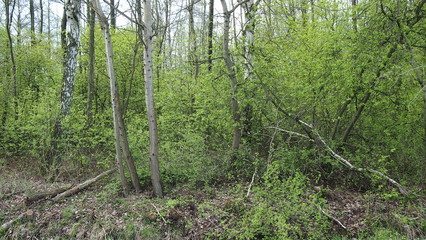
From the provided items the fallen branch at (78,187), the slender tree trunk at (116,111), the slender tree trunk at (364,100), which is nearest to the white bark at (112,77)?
the slender tree trunk at (116,111)

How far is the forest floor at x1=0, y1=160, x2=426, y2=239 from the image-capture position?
4.74 meters

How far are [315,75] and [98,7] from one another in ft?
16.5

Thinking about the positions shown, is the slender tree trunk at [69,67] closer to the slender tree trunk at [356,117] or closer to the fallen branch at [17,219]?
the fallen branch at [17,219]

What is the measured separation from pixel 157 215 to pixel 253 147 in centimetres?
344

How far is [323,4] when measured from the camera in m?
7.17

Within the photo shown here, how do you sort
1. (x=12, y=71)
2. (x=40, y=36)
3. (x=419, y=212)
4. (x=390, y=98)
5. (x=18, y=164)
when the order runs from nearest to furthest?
(x=419, y=212) → (x=390, y=98) → (x=18, y=164) → (x=12, y=71) → (x=40, y=36)

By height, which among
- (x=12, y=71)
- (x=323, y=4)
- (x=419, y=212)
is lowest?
(x=419, y=212)

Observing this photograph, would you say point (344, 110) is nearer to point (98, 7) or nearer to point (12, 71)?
point (98, 7)

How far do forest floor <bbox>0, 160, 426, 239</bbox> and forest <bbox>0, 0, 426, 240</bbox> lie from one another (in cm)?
3

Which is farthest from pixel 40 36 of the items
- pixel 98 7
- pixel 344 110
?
pixel 344 110

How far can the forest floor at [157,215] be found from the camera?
15.5ft

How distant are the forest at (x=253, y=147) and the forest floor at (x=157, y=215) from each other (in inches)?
1.1

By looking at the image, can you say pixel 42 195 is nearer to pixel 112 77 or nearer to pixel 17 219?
pixel 17 219

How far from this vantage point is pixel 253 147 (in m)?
7.51
